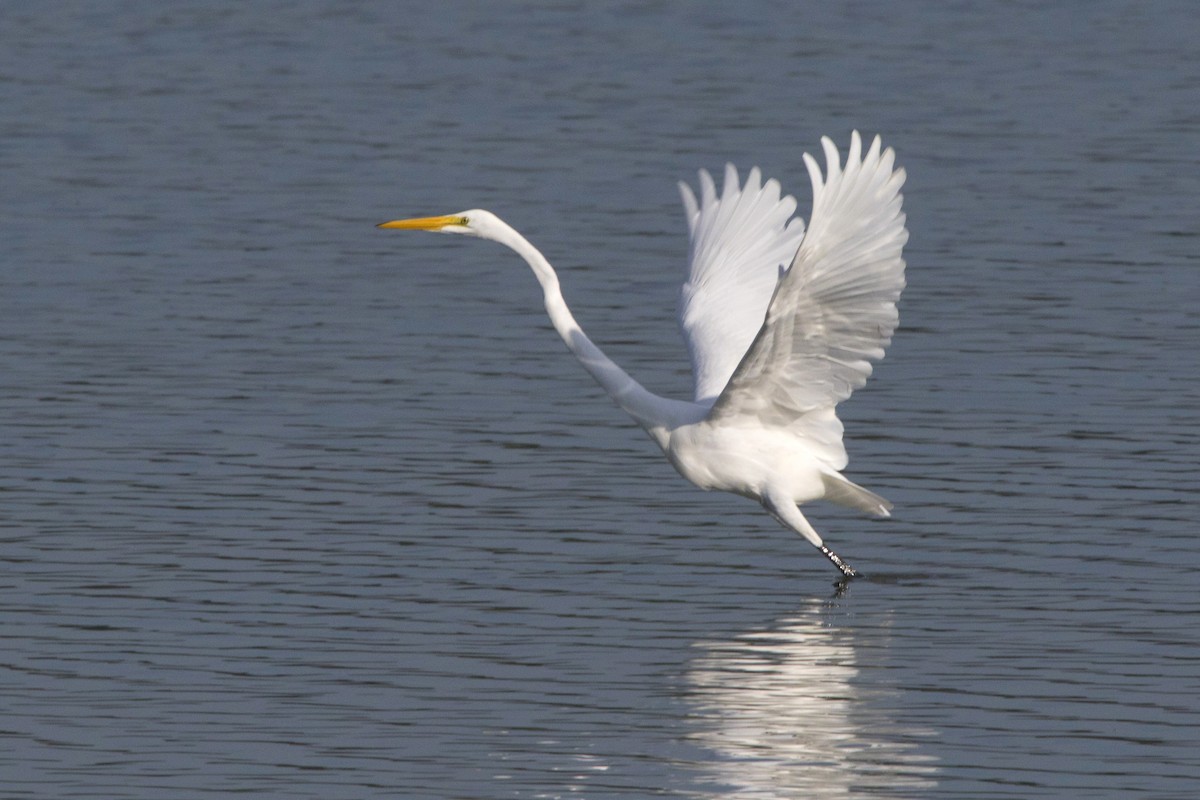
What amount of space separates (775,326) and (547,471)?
11.0 feet

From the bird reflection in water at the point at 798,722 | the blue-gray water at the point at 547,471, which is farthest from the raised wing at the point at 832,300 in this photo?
the bird reflection in water at the point at 798,722

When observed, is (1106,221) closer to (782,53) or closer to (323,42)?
(782,53)

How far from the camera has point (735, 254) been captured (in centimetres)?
1452

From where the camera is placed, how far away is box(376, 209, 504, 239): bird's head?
1301cm

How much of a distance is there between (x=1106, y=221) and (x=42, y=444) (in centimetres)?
1032

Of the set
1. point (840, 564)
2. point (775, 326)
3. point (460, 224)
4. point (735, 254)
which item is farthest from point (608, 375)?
point (735, 254)

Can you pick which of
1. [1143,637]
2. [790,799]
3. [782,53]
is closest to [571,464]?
[1143,637]

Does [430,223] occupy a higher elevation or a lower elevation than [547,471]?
higher

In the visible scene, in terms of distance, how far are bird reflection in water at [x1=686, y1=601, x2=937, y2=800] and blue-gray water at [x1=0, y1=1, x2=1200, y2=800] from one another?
0.09ft

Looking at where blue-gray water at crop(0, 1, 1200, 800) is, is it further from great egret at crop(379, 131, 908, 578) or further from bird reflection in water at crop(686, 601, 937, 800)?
great egret at crop(379, 131, 908, 578)

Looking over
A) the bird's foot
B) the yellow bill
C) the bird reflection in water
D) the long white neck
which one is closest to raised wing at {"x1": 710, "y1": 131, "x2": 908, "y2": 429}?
the long white neck

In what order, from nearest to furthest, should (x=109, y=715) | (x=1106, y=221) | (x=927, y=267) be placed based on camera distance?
(x=109, y=715) → (x=927, y=267) → (x=1106, y=221)

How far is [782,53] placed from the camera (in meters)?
32.2

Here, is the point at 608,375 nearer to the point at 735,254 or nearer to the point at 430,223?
the point at 430,223
